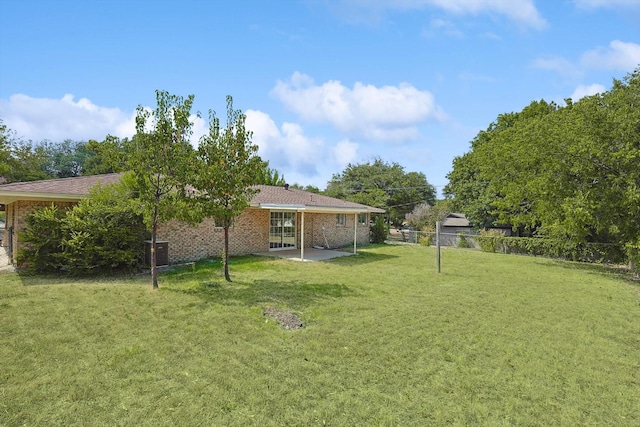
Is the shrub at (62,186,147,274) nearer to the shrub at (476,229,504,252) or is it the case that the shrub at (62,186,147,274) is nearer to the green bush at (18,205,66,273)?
the green bush at (18,205,66,273)

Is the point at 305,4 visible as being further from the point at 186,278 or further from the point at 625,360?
the point at 625,360

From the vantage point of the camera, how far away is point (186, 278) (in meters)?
9.77

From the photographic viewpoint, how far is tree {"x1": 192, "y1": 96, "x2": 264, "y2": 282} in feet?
27.9

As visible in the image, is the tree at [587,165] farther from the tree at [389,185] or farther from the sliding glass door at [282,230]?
the tree at [389,185]

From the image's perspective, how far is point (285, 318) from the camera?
6328 millimetres

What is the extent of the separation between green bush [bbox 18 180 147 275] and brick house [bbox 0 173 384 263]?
804mm

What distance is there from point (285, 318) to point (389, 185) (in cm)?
3907

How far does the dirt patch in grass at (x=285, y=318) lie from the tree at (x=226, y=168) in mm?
2739

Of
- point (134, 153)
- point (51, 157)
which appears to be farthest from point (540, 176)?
point (51, 157)

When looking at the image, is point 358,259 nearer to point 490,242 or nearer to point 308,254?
point 308,254

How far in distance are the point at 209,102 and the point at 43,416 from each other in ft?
23.8

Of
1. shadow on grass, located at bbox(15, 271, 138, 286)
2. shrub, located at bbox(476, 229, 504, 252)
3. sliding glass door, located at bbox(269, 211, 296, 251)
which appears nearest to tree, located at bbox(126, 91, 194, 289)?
shadow on grass, located at bbox(15, 271, 138, 286)

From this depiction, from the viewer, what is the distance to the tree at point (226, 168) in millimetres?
8492

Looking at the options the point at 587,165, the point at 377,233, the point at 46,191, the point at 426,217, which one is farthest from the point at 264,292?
the point at 426,217
